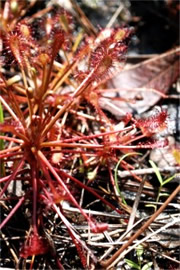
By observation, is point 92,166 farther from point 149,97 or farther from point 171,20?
point 171,20

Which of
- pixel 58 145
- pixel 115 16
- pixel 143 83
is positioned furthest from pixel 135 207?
pixel 115 16

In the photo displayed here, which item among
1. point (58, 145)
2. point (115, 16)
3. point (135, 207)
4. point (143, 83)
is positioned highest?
point (115, 16)

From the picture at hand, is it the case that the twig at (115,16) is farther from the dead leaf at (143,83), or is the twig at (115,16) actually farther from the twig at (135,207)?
the twig at (135,207)

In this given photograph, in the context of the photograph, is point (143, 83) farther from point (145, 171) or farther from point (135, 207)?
point (135, 207)

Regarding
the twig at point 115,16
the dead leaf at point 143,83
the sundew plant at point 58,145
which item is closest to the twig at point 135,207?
the sundew plant at point 58,145

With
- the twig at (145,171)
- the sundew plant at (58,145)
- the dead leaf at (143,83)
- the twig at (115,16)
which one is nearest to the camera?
the sundew plant at (58,145)

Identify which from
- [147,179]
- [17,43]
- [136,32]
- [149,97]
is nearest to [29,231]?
[147,179]

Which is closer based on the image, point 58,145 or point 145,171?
point 58,145

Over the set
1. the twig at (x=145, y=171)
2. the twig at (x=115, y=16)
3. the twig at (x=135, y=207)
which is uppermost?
the twig at (x=115, y=16)
